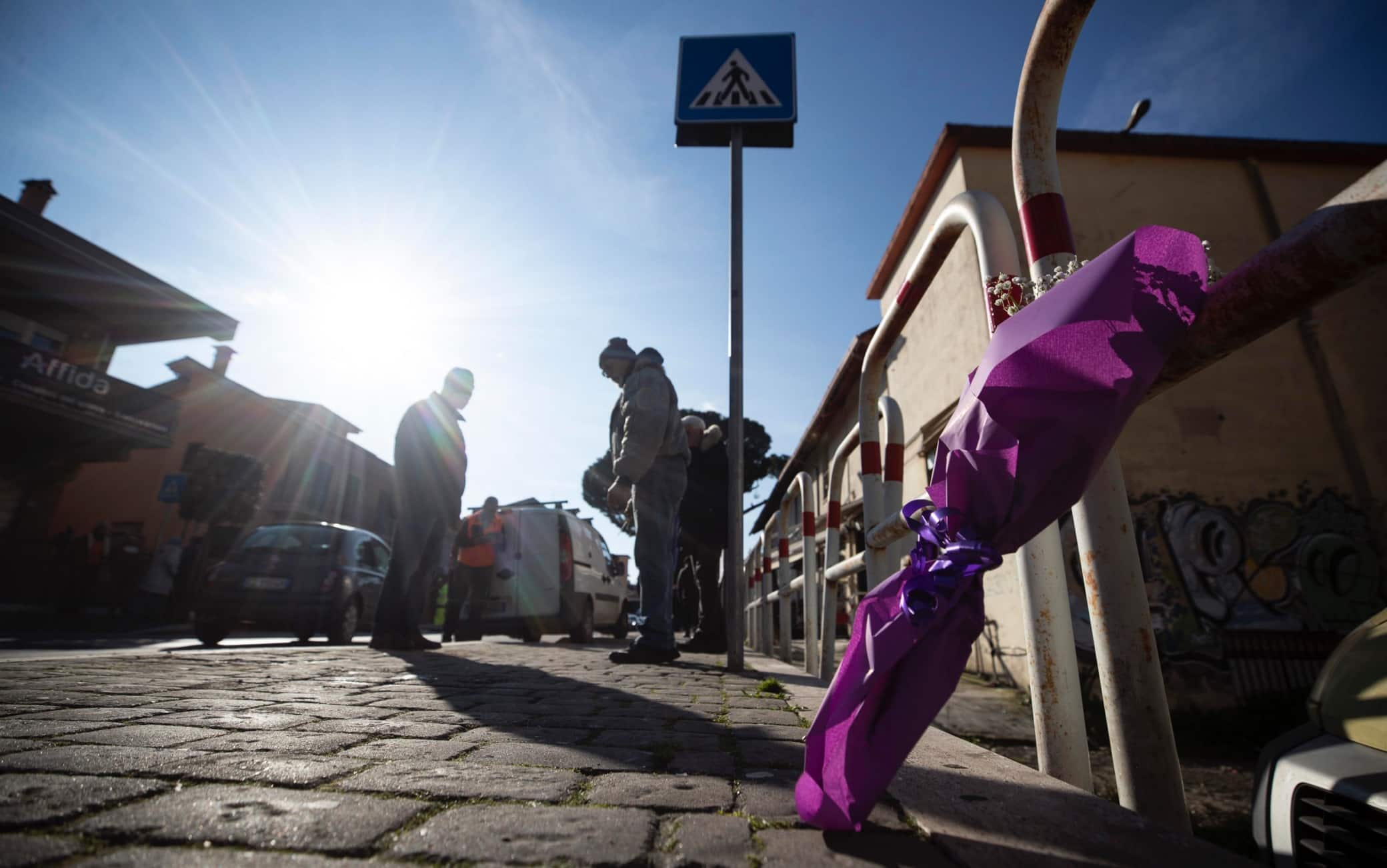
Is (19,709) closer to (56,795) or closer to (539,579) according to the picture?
(56,795)

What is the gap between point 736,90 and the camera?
4.31 meters

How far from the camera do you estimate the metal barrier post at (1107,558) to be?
3.29ft

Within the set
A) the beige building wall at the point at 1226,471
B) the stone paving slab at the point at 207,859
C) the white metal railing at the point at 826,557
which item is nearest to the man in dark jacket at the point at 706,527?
the white metal railing at the point at 826,557

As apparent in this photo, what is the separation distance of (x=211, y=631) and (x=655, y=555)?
602 cm

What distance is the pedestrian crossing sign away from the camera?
427 centimetres

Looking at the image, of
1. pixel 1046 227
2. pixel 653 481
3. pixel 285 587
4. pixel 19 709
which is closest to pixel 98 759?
pixel 19 709

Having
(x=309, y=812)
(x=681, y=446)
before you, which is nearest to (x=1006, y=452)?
(x=309, y=812)

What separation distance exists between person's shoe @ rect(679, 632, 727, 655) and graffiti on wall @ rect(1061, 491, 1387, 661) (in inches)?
181

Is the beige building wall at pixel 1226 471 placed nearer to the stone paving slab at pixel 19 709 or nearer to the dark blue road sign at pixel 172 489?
the stone paving slab at pixel 19 709

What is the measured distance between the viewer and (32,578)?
1420 cm

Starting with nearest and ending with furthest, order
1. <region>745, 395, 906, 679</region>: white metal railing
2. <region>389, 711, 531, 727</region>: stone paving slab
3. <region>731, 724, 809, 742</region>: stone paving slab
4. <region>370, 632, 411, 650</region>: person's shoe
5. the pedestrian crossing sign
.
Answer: <region>731, 724, 809, 742</region>: stone paving slab < <region>389, 711, 531, 727</region>: stone paving slab < <region>745, 395, 906, 679</region>: white metal railing < the pedestrian crossing sign < <region>370, 632, 411, 650</region>: person's shoe

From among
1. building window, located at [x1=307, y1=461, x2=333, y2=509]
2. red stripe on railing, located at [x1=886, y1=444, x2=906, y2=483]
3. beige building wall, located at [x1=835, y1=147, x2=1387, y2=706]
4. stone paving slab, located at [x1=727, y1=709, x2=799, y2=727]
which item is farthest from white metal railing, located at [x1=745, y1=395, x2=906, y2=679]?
building window, located at [x1=307, y1=461, x2=333, y2=509]

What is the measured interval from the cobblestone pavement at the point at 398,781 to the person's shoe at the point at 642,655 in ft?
5.57

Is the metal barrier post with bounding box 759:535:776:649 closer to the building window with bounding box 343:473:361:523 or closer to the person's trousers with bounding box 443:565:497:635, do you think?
the person's trousers with bounding box 443:565:497:635
